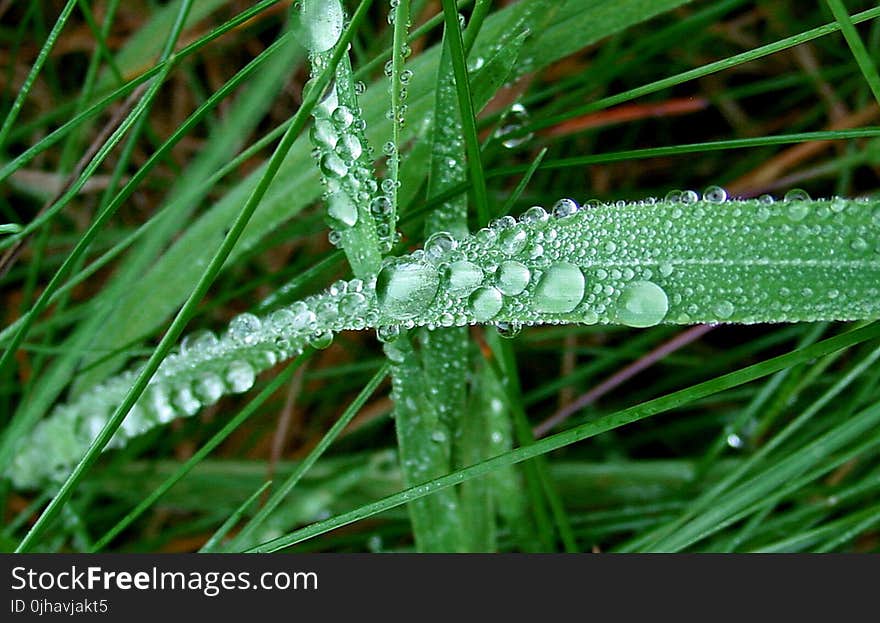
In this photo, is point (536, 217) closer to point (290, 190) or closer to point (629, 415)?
point (629, 415)

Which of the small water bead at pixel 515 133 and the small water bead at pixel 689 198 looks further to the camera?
the small water bead at pixel 515 133

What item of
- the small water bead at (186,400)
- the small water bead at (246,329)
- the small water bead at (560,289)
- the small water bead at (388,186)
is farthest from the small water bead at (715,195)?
the small water bead at (186,400)

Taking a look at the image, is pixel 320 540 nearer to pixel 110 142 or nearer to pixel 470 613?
pixel 470 613

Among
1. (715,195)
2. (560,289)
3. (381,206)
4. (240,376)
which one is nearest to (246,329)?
(240,376)

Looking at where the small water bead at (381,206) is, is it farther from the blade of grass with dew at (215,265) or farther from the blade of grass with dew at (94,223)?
the blade of grass with dew at (94,223)

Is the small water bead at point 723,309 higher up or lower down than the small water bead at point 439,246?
lower down

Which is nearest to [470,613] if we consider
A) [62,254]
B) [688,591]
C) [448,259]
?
[688,591]

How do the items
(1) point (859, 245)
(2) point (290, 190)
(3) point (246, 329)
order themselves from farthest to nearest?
(2) point (290, 190) < (3) point (246, 329) < (1) point (859, 245)
